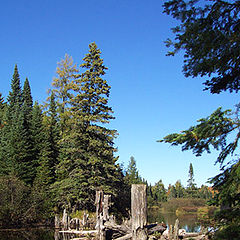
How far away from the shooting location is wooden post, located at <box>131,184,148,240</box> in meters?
9.06

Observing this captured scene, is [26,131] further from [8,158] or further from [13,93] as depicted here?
[13,93]

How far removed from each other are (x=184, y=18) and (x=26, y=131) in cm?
3680

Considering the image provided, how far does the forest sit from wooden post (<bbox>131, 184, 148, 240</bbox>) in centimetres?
275

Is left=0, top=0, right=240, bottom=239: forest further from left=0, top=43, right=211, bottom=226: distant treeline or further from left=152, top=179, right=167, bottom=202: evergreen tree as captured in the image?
left=152, top=179, right=167, bottom=202: evergreen tree

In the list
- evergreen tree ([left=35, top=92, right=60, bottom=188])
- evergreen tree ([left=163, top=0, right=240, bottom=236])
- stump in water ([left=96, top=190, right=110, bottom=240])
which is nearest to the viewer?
evergreen tree ([left=163, top=0, right=240, bottom=236])

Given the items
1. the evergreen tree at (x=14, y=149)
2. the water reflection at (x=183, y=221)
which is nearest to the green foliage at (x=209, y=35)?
the water reflection at (x=183, y=221)

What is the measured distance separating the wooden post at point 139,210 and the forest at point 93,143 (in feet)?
9.02

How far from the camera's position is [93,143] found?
28.8 metres

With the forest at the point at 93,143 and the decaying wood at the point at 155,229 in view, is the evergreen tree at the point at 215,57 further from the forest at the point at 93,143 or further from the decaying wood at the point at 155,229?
the decaying wood at the point at 155,229

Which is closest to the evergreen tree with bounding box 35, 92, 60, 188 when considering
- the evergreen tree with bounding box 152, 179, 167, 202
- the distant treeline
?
the distant treeline

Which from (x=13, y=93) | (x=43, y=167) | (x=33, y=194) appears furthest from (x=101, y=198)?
(x=13, y=93)

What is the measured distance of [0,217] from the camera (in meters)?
27.3

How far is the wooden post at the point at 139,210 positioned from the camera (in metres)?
9.06

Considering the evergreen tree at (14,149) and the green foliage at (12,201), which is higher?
the evergreen tree at (14,149)
